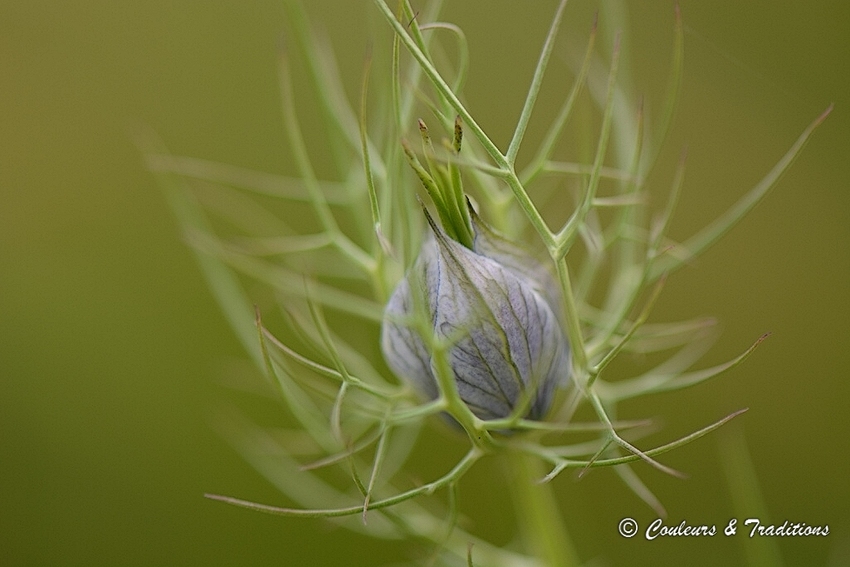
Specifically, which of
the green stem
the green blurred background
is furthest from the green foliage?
the green blurred background

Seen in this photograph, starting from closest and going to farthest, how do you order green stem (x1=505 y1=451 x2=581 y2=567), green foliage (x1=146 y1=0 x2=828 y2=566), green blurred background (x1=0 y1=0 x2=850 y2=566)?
green foliage (x1=146 y1=0 x2=828 y2=566) → green stem (x1=505 y1=451 x2=581 y2=567) → green blurred background (x1=0 y1=0 x2=850 y2=566)

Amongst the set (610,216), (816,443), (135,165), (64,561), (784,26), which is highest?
(135,165)

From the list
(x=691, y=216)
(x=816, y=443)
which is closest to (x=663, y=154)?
(x=691, y=216)

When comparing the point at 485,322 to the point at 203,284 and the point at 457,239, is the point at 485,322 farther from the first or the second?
the point at 203,284

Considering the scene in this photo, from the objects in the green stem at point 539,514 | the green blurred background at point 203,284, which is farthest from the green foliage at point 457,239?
the green blurred background at point 203,284

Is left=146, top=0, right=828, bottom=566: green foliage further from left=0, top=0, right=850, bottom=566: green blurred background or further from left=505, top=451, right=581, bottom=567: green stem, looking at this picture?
left=0, top=0, right=850, bottom=566: green blurred background

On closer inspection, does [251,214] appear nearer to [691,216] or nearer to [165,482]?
[165,482]

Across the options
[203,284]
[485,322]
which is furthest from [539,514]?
[203,284]
